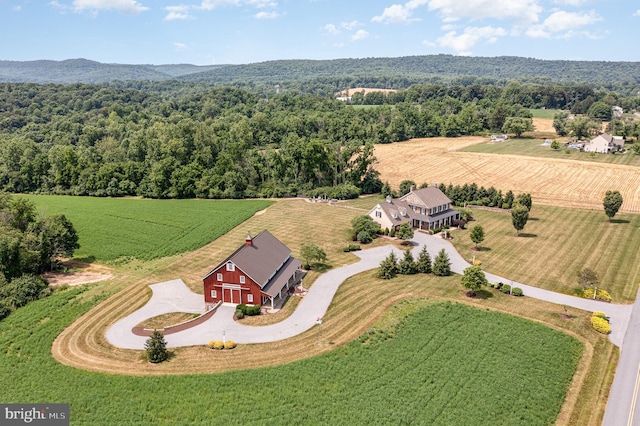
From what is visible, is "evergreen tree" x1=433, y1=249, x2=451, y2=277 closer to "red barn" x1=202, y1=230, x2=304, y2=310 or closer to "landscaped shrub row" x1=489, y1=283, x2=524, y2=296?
"landscaped shrub row" x1=489, y1=283, x2=524, y2=296

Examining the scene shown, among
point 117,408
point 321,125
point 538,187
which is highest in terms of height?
point 321,125

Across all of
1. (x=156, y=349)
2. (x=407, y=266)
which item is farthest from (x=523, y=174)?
(x=156, y=349)

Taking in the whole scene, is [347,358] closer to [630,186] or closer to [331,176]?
[331,176]

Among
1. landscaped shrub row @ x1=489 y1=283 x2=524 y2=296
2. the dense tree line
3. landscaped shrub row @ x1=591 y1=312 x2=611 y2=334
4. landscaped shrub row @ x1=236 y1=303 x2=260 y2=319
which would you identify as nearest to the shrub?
landscaped shrub row @ x1=591 y1=312 x2=611 y2=334

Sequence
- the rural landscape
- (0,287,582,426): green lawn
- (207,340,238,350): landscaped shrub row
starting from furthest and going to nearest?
(207,340,238,350): landscaped shrub row
the rural landscape
(0,287,582,426): green lawn

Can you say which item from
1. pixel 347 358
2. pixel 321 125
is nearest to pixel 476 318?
pixel 347 358

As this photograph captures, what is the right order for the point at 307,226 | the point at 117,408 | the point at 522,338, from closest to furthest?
1. the point at 117,408
2. the point at 522,338
3. the point at 307,226
